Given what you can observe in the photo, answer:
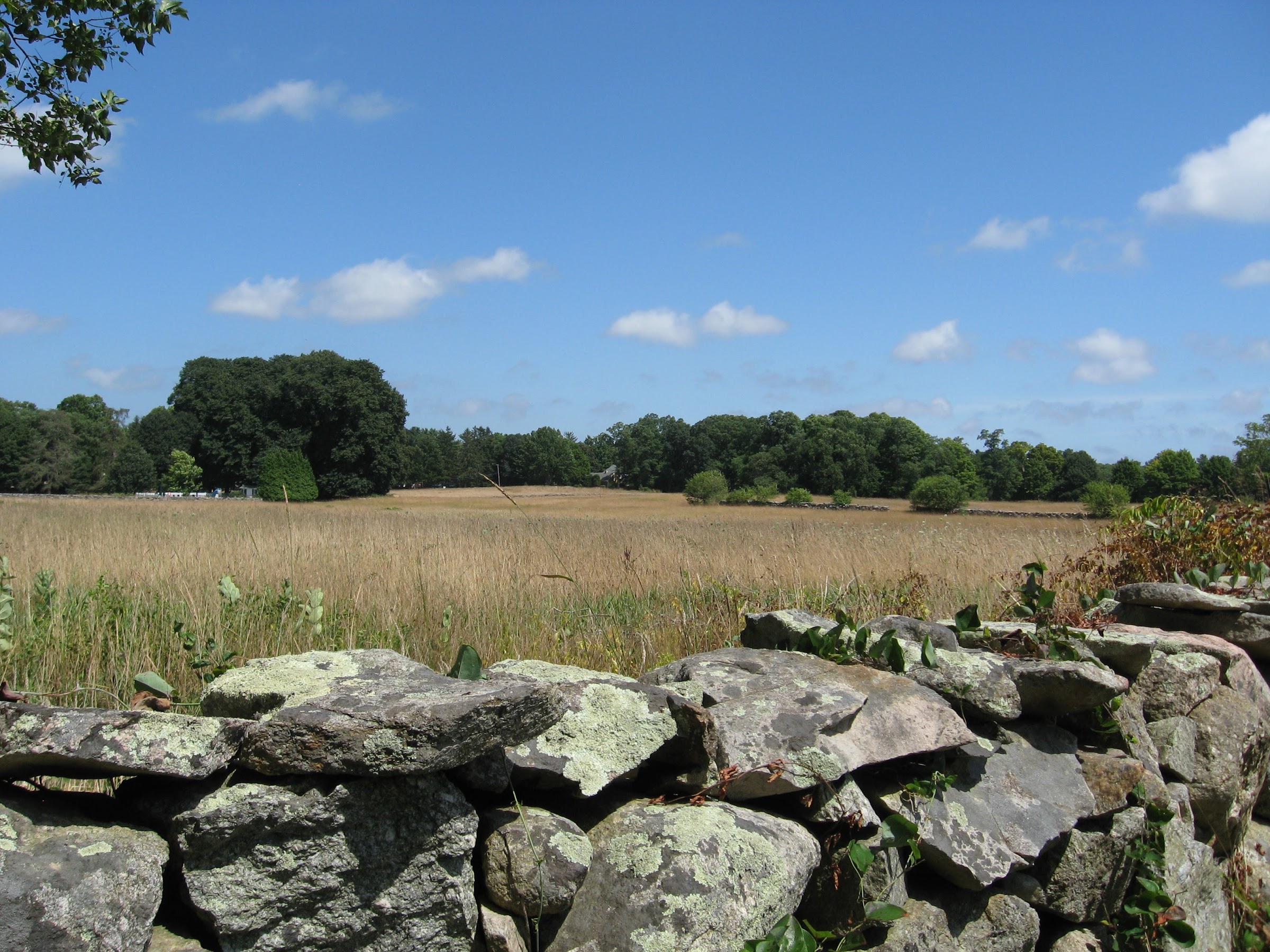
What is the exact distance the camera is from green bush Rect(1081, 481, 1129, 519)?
22125 millimetres

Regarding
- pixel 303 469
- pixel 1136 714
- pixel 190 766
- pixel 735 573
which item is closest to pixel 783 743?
pixel 190 766

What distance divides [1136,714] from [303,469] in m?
45.8

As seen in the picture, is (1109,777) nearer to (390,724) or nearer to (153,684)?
(390,724)

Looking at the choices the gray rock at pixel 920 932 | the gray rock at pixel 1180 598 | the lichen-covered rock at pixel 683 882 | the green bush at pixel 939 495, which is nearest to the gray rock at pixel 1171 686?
the gray rock at pixel 1180 598

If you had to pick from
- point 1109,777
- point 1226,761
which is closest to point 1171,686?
point 1226,761

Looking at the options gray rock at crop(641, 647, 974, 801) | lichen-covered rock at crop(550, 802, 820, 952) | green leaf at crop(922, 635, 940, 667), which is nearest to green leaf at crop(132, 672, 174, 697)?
lichen-covered rock at crop(550, 802, 820, 952)

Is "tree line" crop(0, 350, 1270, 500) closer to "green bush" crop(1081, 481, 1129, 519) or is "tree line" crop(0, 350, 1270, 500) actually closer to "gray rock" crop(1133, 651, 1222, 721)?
"green bush" crop(1081, 481, 1129, 519)

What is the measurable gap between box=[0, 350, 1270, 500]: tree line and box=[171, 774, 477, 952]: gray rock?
37.8 m

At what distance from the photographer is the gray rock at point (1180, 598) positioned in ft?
14.8

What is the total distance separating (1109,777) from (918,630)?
88 cm

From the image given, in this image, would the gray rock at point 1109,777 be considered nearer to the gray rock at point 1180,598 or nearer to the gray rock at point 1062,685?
the gray rock at point 1062,685

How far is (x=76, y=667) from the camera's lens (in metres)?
3.65

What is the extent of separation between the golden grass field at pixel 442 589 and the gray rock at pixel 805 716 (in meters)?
0.81

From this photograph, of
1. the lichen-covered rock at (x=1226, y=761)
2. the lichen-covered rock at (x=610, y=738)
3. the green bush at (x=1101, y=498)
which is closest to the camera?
the lichen-covered rock at (x=610, y=738)
